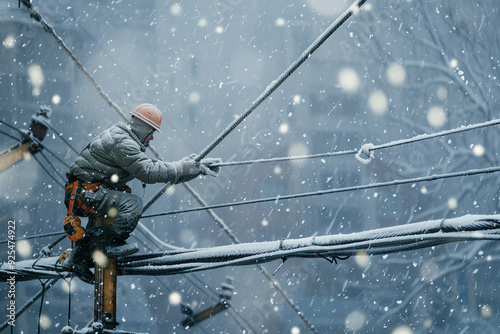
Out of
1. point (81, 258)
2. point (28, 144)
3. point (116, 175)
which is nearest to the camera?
point (116, 175)

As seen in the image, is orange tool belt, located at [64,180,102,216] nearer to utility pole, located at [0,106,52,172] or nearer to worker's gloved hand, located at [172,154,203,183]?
worker's gloved hand, located at [172,154,203,183]

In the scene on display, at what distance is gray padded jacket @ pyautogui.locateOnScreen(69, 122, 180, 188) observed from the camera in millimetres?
4383

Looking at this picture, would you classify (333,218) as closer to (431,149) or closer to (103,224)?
(431,149)

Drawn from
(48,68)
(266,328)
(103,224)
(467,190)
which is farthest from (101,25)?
(103,224)

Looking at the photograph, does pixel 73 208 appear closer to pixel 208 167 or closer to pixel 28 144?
pixel 208 167

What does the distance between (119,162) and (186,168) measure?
555 millimetres

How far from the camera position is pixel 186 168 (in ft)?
14.9

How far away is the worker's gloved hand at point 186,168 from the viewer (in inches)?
177

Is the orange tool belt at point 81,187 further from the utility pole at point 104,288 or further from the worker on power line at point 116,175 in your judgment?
the utility pole at point 104,288

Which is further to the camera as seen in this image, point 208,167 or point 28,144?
point 28,144

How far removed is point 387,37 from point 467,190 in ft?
69.0

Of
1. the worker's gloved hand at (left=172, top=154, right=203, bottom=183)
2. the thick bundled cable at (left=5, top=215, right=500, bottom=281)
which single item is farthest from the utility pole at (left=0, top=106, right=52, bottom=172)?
the worker's gloved hand at (left=172, top=154, right=203, bottom=183)

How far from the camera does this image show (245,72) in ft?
116

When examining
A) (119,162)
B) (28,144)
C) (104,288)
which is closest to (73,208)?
(119,162)
